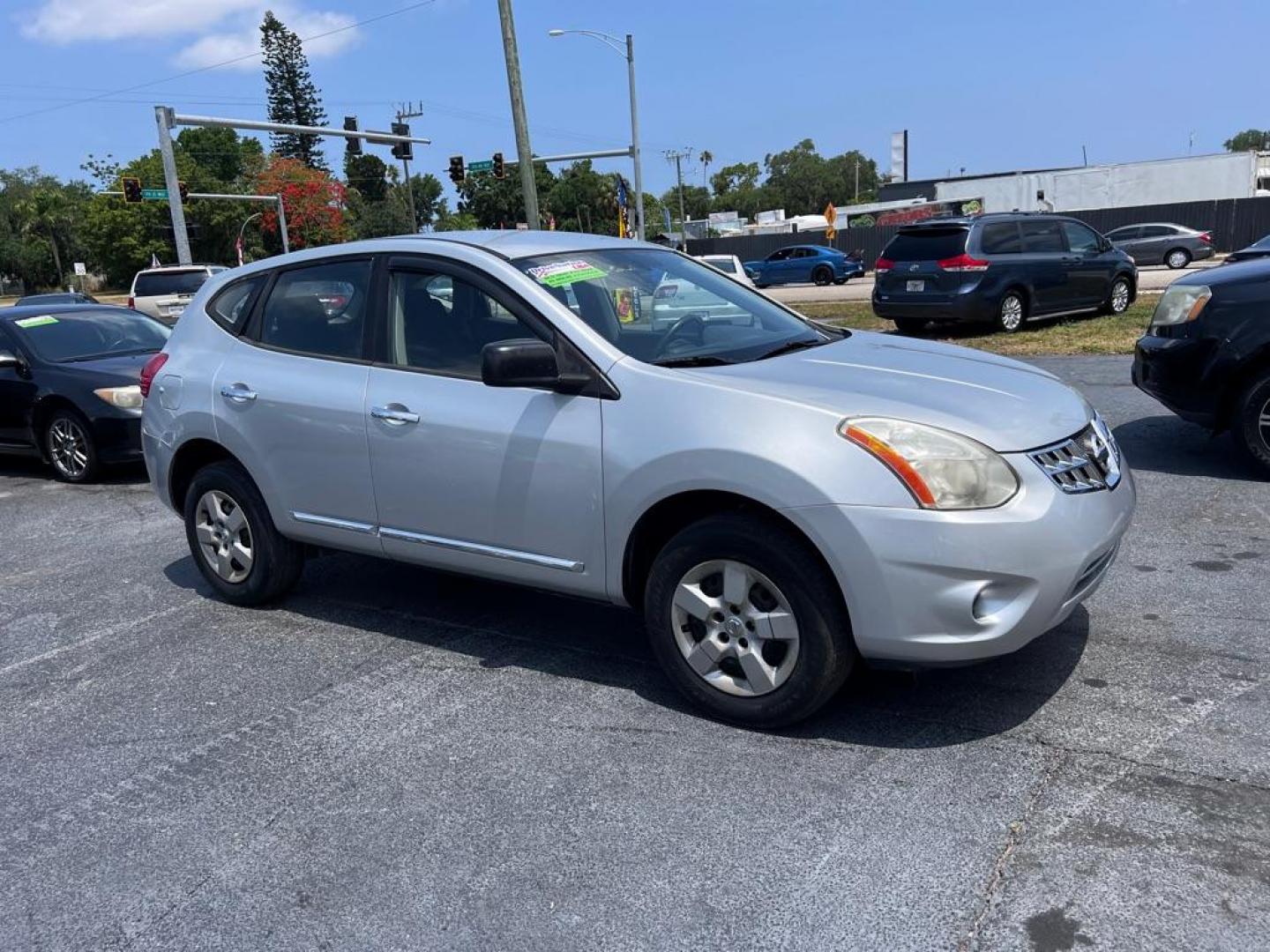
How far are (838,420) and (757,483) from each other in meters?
0.33

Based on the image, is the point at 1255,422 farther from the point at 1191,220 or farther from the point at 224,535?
the point at 1191,220

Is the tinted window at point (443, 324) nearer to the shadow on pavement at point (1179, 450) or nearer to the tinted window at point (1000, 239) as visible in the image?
the shadow on pavement at point (1179, 450)

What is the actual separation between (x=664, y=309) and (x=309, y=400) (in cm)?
163

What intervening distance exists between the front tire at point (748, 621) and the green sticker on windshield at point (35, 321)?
26.2ft

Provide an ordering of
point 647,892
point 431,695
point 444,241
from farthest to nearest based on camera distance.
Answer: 1. point 444,241
2. point 431,695
3. point 647,892

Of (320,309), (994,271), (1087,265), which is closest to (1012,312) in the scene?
(994,271)

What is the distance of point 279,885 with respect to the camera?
3047 millimetres

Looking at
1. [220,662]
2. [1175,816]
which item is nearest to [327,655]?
[220,662]

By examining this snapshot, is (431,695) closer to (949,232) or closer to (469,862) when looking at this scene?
(469,862)

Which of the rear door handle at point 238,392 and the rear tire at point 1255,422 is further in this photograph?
the rear tire at point 1255,422

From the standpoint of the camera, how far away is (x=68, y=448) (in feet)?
29.6

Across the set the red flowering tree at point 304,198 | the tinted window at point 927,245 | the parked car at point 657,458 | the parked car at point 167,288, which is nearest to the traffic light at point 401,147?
the parked car at point 167,288

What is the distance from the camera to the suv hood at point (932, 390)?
11.6 feet

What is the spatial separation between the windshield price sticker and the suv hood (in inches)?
30.9
